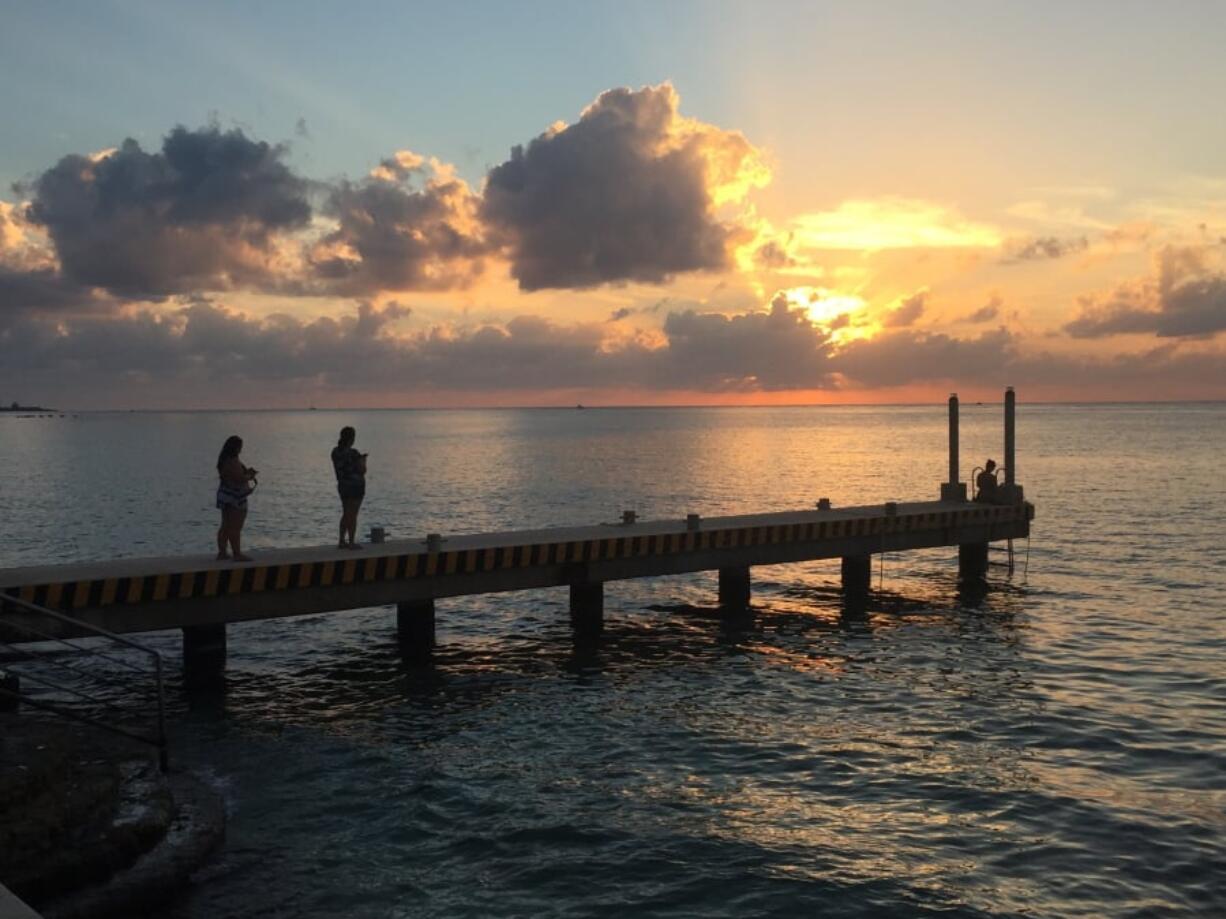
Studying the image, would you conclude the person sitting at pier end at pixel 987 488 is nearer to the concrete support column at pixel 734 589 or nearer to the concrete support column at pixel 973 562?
the concrete support column at pixel 973 562

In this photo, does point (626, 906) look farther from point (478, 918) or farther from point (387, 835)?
point (387, 835)

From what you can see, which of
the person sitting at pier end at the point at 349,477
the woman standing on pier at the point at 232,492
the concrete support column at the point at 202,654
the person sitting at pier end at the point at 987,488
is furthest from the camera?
the person sitting at pier end at the point at 987,488

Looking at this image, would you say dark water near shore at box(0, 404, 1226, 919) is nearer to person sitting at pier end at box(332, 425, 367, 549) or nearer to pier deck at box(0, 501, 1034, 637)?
pier deck at box(0, 501, 1034, 637)

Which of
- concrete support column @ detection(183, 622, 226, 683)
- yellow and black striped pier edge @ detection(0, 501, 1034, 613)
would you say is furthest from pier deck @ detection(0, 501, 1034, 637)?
concrete support column @ detection(183, 622, 226, 683)

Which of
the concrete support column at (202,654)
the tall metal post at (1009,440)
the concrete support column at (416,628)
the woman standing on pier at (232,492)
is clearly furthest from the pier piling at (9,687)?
the tall metal post at (1009,440)

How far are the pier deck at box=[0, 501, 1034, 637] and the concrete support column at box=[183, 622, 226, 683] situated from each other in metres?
0.64

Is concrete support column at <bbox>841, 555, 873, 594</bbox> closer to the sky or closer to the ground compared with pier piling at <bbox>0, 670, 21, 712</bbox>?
closer to the ground

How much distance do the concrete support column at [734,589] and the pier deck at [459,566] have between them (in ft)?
0.17

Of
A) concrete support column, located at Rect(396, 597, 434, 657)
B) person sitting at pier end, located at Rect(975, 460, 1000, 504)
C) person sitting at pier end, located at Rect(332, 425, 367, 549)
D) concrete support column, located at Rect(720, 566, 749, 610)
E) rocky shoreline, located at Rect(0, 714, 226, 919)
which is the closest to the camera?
rocky shoreline, located at Rect(0, 714, 226, 919)

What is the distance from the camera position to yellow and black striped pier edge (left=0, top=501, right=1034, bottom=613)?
15734mm

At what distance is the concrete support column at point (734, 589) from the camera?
24875 mm

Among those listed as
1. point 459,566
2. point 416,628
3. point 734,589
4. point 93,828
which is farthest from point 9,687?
point 734,589

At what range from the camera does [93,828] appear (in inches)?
354

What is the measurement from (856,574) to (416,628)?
12.9 metres
